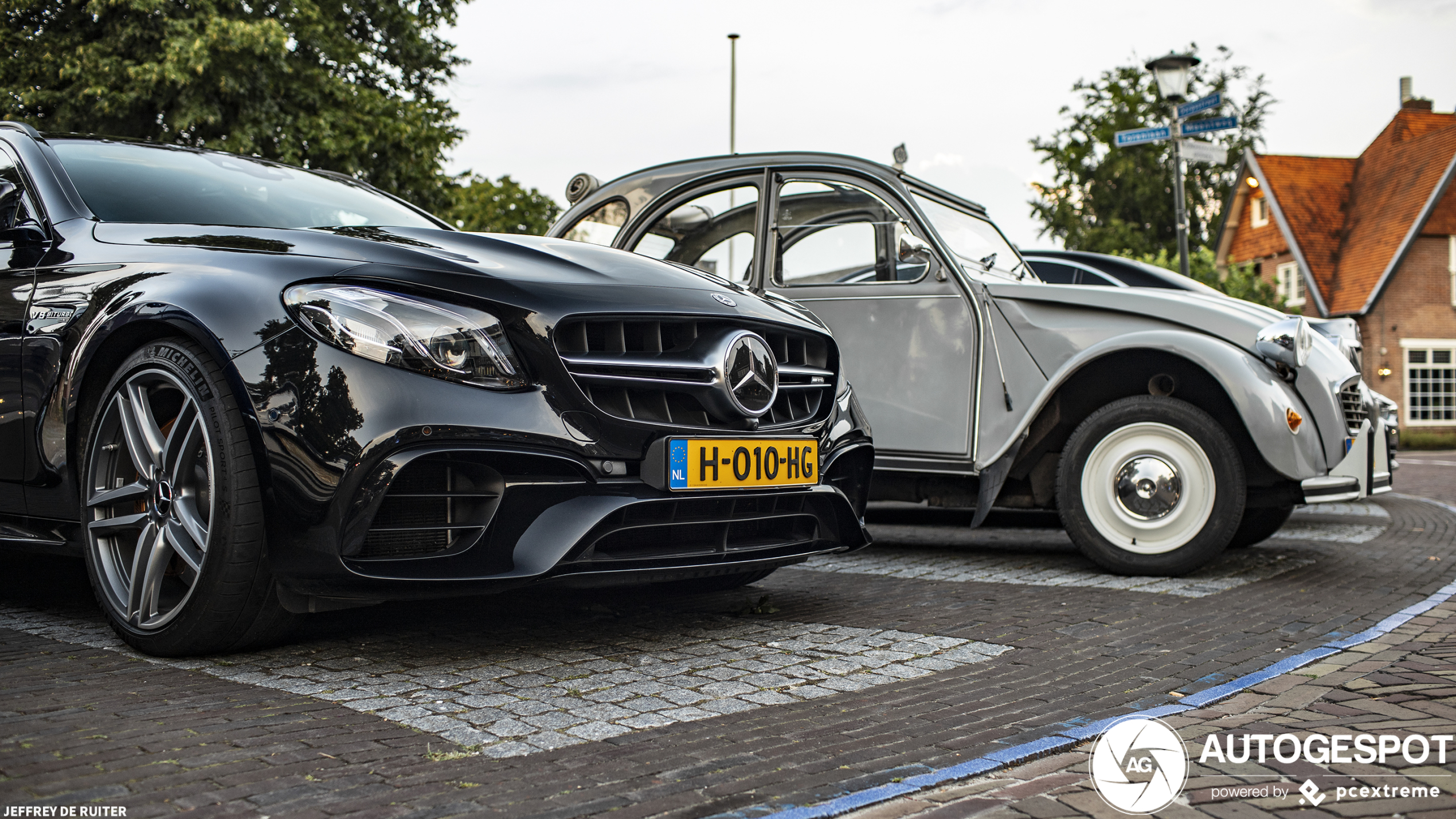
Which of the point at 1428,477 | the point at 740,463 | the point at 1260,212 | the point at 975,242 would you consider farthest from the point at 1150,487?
the point at 1260,212

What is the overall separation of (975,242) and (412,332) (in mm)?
3799

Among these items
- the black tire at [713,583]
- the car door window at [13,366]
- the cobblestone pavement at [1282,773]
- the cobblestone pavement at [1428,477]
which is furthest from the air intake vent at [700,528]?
the cobblestone pavement at [1428,477]

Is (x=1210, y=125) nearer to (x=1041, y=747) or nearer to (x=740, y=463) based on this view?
(x=740, y=463)

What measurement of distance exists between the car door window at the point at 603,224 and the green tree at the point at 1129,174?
4004 centimetres

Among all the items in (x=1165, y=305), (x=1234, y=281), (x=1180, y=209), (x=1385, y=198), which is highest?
(x=1385, y=198)

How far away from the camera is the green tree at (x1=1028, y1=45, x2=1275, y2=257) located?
4581 centimetres

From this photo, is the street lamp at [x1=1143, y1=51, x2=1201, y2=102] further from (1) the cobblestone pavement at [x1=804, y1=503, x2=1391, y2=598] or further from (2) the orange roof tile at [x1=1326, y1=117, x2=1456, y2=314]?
(2) the orange roof tile at [x1=1326, y1=117, x2=1456, y2=314]

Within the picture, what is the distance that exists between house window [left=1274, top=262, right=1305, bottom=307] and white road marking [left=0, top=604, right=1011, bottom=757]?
37237mm

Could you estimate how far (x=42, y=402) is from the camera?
396 centimetres

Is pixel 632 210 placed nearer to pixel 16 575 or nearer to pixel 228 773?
pixel 16 575

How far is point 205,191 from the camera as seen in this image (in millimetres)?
4453

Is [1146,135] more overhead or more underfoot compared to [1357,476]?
more overhead

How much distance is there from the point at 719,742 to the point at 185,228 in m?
2.43

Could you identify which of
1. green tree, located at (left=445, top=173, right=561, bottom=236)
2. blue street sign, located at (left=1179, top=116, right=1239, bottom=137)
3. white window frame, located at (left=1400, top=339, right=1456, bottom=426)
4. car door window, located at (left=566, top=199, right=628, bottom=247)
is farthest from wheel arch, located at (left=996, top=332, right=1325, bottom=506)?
green tree, located at (left=445, top=173, right=561, bottom=236)
